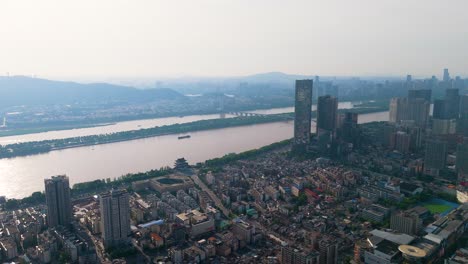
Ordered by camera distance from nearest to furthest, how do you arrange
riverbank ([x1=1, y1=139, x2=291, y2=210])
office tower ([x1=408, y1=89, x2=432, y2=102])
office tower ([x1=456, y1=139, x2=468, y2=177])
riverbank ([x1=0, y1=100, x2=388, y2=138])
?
riverbank ([x1=1, y1=139, x2=291, y2=210])
office tower ([x1=456, y1=139, x2=468, y2=177])
riverbank ([x1=0, y1=100, x2=388, y2=138])
office tower ([x1=408, y1=89, x2=432, y2=102])

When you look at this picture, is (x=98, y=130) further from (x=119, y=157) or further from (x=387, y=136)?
(x=387, y=136)

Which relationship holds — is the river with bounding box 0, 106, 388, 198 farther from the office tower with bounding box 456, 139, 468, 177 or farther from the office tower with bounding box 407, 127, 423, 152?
the office tower with bounding box 456, 139, 468, 177

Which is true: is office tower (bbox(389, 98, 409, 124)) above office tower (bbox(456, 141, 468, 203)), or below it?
above

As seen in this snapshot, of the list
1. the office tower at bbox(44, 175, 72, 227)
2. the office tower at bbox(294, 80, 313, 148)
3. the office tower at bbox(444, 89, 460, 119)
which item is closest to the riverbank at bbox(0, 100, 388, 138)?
the office tower at bbox(444, 89, 460, 119)

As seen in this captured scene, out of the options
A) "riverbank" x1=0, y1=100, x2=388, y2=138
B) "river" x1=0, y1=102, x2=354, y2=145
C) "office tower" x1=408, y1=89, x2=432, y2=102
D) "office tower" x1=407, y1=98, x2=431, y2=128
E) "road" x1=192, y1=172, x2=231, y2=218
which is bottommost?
"road" x1=192, y1=172, x2=231, y2=218

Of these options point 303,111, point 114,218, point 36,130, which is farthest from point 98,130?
point 114,218

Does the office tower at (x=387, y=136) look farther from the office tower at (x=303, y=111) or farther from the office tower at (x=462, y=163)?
the office tower at (x=462, y=163)

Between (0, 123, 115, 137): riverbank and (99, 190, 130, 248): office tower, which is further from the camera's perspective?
(0, 123, 115, 137): riverbank
